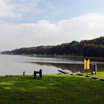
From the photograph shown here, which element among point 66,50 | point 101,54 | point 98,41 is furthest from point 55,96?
point 66,50

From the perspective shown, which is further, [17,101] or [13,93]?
[13,93]

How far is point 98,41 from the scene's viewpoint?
151375mm

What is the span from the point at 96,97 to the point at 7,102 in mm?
5620

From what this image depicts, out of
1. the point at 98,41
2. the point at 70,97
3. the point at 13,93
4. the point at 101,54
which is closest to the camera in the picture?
the point at 70,97

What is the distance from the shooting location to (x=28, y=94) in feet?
34.4

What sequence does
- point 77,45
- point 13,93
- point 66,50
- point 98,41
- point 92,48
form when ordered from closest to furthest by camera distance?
point 13,93, point 92,48, point 98,41, point 77,45, point 66,50

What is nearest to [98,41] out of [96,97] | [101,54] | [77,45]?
[77,45]

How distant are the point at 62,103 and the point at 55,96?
1424mm

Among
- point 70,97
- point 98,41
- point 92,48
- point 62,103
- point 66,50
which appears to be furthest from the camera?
point 66,50

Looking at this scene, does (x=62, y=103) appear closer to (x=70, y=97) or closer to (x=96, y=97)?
(x=70, y=97)

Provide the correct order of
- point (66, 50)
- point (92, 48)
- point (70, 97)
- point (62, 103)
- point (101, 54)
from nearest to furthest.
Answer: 1. point (62, 103)
2. point (70, 97)
3. point (101, 54)
4. point (92, 48)
5. point (66, 50)

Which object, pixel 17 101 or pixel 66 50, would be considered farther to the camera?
pixel 66 50

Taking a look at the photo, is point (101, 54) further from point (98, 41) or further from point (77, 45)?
point (77, 45)

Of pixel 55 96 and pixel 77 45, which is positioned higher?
pixel 77 45
